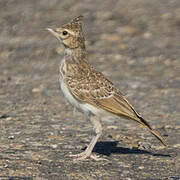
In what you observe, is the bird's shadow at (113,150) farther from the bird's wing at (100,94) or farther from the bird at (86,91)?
the bird's wing at (100,94)

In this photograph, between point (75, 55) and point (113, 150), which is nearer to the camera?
point (75, 55)

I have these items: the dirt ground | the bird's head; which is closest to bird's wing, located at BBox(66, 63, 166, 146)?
the bird's head

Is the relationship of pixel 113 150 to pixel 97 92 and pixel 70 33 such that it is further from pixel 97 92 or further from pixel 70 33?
pixel 70 33

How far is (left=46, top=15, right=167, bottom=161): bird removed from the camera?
330 inches

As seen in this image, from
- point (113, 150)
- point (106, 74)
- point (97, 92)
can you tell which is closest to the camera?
point (97, 92)

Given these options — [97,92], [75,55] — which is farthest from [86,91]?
[75,55]

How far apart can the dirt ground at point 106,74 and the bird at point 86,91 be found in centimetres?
52

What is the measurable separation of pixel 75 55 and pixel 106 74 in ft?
18.1

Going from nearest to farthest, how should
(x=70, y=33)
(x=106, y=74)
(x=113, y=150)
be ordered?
1. (x=70, y=33)
2. (x=113, y=150)
3. (x=106, y=74)

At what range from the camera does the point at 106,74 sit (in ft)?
47.1

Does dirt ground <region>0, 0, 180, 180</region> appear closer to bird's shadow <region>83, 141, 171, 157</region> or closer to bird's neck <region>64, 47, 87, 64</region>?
bird's shadow <region>83, 141, 171, 157</region>

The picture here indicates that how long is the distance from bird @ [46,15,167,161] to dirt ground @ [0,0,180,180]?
0.52 m

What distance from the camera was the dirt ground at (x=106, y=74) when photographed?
8242 millimetres

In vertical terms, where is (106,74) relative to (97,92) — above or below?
below
